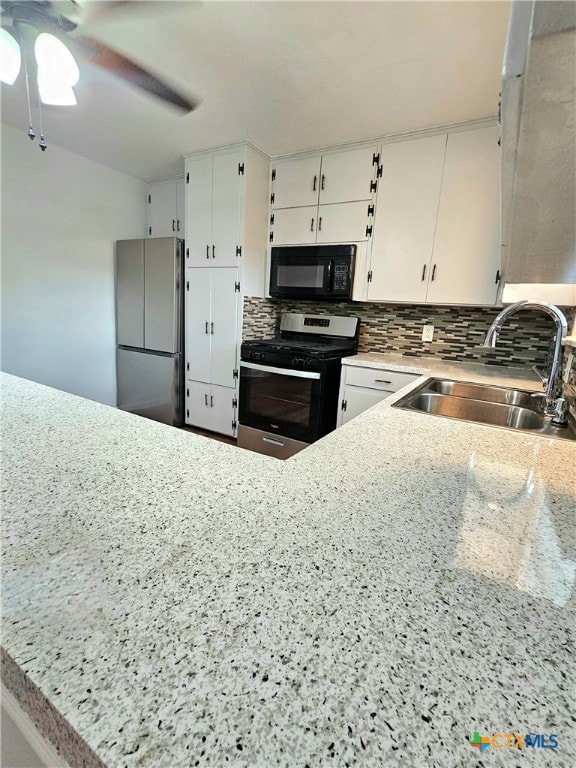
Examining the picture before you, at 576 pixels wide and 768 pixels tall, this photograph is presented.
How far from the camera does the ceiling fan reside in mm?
1162

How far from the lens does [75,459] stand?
2.28 ft

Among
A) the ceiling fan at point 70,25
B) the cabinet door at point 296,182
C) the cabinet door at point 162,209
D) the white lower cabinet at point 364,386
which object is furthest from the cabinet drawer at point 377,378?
the cabinet door at point 162,209

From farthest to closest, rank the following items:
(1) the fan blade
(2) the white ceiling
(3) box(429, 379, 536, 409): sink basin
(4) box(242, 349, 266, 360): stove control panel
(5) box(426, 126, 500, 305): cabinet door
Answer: (4) box(242, 349, 266, 360): stove control panel, (5) box(426, 126, 500, 305): cabinet door, (3) box(429, 379, 536, 409): sink basin, (2) the white ceiling, (1) the fan blade

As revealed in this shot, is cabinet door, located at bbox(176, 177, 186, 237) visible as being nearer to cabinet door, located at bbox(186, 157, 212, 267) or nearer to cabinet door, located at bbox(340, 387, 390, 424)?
cabinet door, located at bbox(186, 157, 212, 267)

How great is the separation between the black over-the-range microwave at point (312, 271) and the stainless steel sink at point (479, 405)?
1249 millimetres

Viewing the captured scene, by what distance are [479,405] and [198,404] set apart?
237cm

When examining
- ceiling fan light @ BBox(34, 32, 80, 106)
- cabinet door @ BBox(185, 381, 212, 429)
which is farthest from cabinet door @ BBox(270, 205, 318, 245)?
ceiling fan light @ BBox(34, 32, 80, 106)

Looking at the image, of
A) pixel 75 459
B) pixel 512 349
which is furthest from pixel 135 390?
pixel 512 349

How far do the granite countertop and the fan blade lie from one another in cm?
155

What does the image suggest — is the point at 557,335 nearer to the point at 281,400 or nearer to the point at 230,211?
the point at 281,400

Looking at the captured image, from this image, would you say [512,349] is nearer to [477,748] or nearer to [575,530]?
[575,530]

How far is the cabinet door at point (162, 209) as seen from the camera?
3.44m

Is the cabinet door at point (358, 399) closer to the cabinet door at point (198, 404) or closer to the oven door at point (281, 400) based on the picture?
the oven door at point (281, 400)

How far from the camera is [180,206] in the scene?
3395 millimetres
